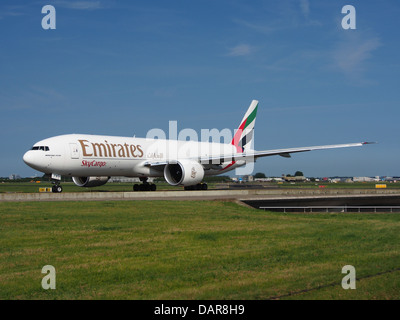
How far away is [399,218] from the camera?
67.8 feet

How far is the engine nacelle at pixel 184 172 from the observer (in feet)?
111

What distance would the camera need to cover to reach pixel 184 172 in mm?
33500

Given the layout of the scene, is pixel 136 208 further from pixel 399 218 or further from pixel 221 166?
pixel 221 166

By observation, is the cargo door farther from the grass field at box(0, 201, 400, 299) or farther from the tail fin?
the tail fin

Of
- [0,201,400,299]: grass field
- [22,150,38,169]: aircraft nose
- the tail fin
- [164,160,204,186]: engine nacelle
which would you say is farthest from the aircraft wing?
[0,201,400,299]: grass field

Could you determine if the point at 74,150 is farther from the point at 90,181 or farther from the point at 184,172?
the point at 184,172

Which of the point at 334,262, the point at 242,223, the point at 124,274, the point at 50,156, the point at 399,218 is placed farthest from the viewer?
the point at 50,156

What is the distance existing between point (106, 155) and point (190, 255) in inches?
885

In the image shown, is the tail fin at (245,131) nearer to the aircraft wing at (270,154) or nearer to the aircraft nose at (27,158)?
the aircraft wing at (270,154)

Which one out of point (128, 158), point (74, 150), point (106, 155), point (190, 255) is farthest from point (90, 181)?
point (190, 255)

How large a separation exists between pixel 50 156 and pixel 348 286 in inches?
983

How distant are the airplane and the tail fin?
1.74 metres
